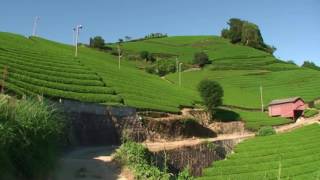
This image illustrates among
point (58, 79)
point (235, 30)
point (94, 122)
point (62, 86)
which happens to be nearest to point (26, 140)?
point (94, 122)

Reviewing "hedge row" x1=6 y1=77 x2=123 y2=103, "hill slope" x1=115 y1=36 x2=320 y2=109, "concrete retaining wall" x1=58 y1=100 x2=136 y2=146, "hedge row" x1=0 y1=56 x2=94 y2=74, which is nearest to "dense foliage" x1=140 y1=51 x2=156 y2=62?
"hill slope" x1=115 y1=36 x2=320 y2=109

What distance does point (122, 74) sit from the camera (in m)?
75.9

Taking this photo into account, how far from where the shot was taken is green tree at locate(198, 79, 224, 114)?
68.6 metres

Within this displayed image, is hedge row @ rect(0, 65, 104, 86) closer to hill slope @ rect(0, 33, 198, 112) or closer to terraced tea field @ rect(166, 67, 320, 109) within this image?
hill slope @ rect(0, 33, 198, 112)

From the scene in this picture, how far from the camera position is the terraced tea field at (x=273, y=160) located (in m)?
31.9

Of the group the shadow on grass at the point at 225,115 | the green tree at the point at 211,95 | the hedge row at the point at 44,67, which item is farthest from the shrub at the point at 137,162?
the shadow on grass at the point at 225,115

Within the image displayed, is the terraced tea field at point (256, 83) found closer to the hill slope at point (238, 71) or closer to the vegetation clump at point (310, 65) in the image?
the hill slope at point (238, 71)

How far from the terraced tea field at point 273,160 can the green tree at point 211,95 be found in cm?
1913

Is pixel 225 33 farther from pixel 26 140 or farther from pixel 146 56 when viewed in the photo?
pixel 26 140

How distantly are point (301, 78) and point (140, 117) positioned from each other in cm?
6927

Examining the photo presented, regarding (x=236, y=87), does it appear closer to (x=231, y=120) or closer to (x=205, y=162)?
(x=231, y=120)

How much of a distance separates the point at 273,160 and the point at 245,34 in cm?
11787

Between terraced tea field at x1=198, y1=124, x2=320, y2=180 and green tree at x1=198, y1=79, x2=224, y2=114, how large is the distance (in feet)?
62.8

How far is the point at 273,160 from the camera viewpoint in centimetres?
3722
